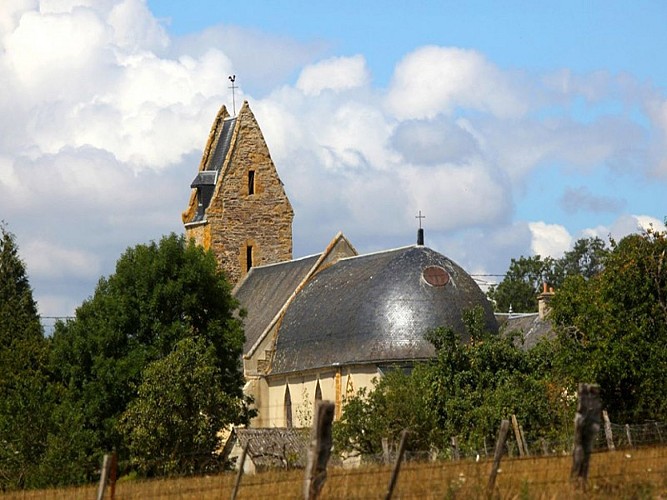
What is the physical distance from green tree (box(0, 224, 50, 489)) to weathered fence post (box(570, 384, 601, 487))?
86.9 ft

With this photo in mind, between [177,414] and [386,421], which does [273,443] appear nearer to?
[386,421]

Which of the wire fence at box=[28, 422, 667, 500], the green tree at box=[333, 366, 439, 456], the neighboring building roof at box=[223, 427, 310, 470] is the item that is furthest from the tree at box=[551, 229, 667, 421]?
the wire fence at box=[28, 422, 667, 500]

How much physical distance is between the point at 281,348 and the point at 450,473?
49340 millimetres

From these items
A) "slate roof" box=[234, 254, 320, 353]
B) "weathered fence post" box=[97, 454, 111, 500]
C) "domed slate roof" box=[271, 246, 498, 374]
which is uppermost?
"slate roof" box=[234, 254, 320, 353]

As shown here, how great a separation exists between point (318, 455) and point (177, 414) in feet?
104

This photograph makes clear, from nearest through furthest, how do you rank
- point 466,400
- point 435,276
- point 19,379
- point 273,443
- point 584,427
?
point 584,427, point 466,400, point 19,379, point 273,443, point 435,276

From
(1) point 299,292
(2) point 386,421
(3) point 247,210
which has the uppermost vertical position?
(3) point 247,210

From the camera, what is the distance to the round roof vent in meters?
65.6

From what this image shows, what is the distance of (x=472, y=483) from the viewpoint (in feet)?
67.4

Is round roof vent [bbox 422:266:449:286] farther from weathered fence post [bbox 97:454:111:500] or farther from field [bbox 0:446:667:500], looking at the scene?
weathered fence post [bbox 97:454:111:500]

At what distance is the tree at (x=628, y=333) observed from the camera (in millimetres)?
42250

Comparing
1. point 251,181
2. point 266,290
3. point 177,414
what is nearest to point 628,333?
point 177,414

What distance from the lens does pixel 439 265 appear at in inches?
2616

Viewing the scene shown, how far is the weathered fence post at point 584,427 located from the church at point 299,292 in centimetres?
4347
